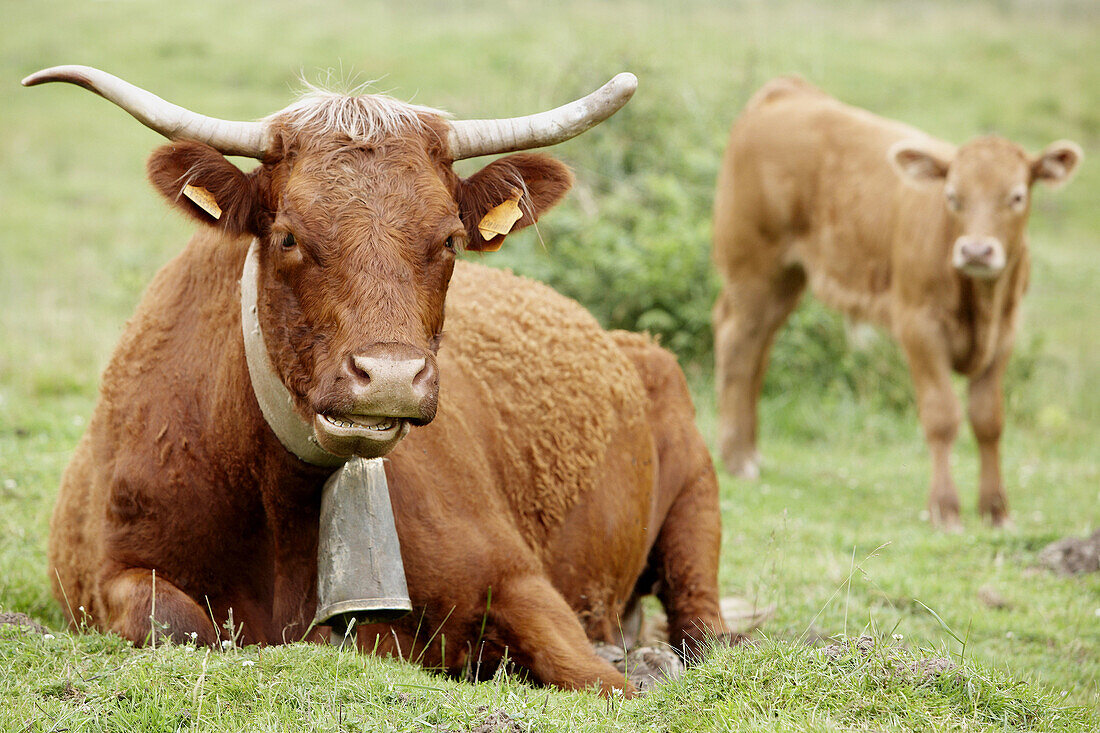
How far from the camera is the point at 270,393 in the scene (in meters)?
3.96

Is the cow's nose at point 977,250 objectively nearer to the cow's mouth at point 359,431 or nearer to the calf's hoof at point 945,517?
the calf's hoof at point 945,517

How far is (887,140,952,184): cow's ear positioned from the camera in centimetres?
949

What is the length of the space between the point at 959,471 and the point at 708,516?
5.72 meters

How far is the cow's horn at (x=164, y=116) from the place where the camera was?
371 centimetres

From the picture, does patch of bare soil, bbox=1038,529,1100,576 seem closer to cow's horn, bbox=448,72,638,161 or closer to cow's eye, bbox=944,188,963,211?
cow's eye, bbox=944,188,963,211

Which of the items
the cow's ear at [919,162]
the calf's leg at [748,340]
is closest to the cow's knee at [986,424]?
the cow's ear at [919,162]

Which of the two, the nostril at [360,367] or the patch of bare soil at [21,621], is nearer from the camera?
the nostril at [360,367]

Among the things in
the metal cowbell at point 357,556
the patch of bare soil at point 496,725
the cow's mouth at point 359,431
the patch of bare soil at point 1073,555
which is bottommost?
the patch of bare soil at point 1073,555

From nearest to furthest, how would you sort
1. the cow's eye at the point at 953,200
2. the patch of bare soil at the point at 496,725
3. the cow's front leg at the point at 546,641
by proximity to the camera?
the patch of bare soil at the point at 496,725 < the cow's front leg at the point at 546,641 < the cow's eye at the point at 953,200

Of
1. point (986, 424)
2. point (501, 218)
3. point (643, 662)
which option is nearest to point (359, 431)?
point (501, 218)

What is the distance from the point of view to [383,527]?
13.4 feet

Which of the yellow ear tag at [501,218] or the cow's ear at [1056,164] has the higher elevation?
the cow's ear at [1056,164]

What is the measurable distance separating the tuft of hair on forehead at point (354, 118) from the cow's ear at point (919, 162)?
6315 mm

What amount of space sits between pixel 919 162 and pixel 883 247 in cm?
89
